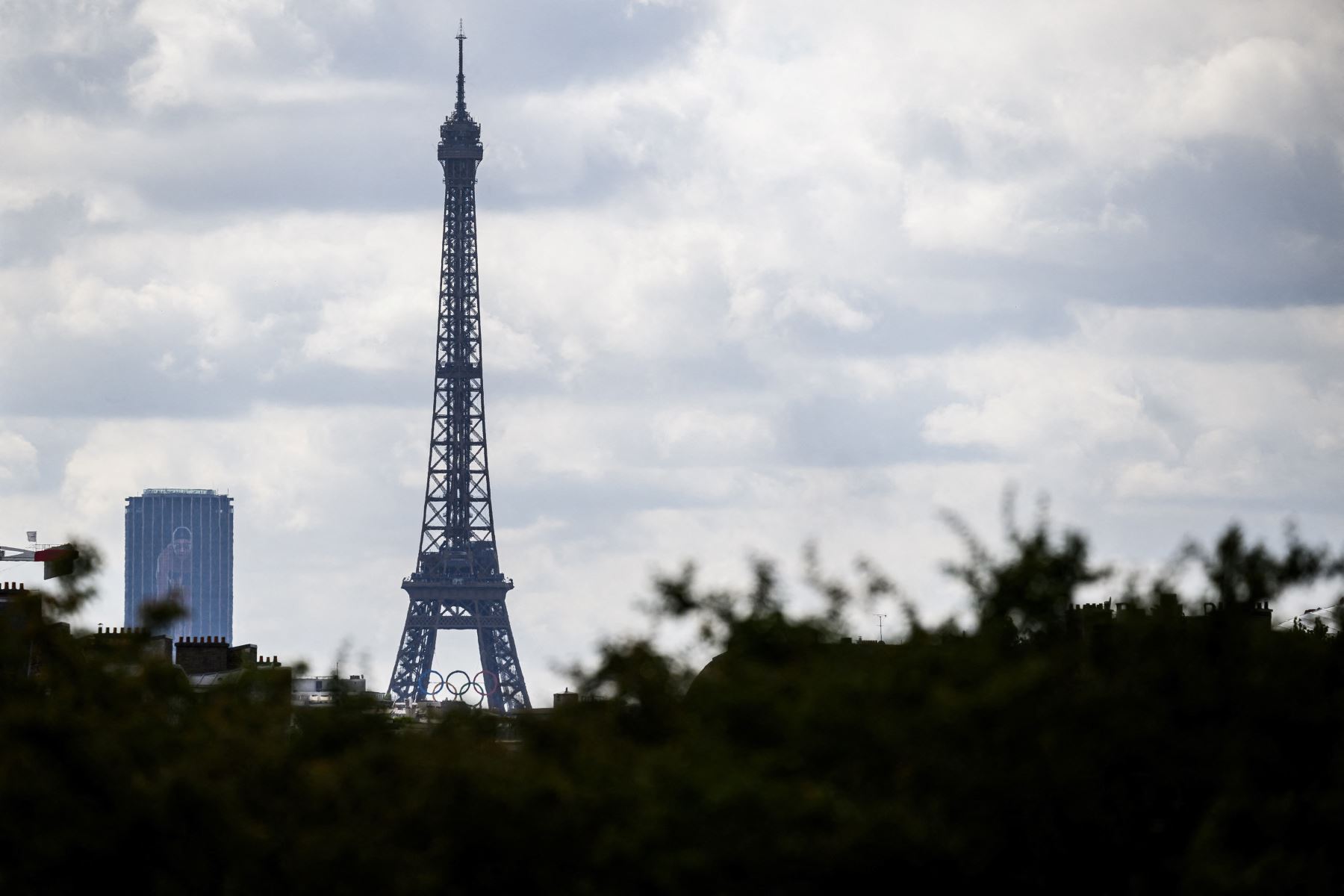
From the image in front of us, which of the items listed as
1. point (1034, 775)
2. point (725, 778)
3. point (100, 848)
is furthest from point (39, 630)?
point (1034, 775)

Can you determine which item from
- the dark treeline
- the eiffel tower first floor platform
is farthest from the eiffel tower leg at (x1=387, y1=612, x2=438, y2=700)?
the dark treeline

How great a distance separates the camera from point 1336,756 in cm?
3023

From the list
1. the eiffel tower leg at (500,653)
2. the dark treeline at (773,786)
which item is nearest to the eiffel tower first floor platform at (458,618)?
the eiffel tower leg at (500,653)

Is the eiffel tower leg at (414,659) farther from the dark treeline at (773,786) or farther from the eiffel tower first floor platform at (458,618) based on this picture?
the dark treeline at (773,786)

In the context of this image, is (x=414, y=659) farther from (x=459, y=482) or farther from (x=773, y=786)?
(x=773, y=786)

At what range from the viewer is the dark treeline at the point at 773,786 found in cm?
2781

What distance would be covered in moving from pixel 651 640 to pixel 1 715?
24.4ft

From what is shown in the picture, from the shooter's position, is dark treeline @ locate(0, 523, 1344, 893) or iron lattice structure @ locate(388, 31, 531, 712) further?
iron lattice structure @ locate(388, 31, 531, 712)

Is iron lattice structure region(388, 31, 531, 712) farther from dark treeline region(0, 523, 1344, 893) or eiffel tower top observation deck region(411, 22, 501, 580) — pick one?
dark treeline region(0, 523, 1344, 893)

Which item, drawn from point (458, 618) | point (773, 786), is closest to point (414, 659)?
point (458, 618)

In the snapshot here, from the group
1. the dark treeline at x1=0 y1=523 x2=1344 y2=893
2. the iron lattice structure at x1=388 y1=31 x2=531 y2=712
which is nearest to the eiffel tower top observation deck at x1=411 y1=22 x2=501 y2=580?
the iron lattice structure at x1=388 y1=31 x2=531 y2=712

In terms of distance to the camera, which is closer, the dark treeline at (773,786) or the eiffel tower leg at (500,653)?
the dark treeline at (773,786)

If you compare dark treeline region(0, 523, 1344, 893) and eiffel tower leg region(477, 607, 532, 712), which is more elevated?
eiffel tower leg region(477, 607, 532, 712)

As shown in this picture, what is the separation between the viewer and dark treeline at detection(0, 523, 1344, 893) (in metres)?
27.8
